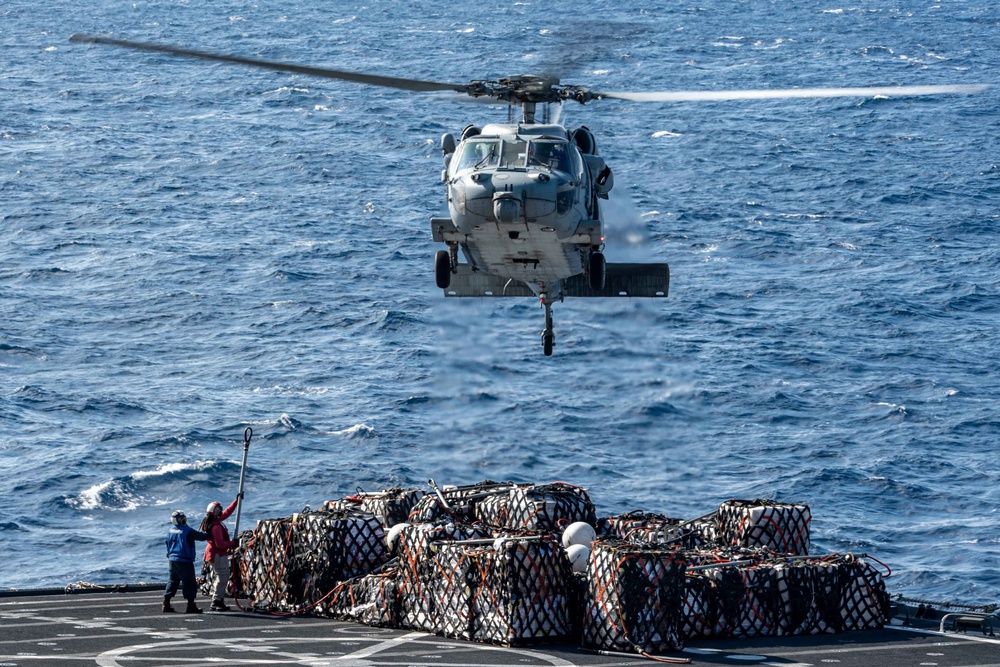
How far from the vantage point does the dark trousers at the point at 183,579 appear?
2816cm

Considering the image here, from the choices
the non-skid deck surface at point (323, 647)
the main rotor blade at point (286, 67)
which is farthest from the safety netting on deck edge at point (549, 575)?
the main rotor blade at point (286, 67)

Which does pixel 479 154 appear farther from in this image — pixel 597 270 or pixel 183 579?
pixel 183 579

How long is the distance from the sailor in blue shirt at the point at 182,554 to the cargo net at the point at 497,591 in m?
4.48

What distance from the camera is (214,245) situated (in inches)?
3750

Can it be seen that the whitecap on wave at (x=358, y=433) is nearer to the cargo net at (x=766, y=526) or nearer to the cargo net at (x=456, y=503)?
the cargo net at (x=456, y=503)

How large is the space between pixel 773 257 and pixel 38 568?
171 feet

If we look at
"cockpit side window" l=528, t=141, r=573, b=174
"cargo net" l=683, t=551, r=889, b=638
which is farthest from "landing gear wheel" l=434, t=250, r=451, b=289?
"cargo net" l=683, t=551, r=889, b=638

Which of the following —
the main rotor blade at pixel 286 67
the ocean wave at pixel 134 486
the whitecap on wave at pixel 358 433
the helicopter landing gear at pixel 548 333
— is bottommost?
the ocean wave at pixel 134 486

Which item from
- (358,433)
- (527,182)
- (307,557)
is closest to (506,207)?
(527,182)

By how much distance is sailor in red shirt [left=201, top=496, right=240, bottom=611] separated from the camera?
28.8m

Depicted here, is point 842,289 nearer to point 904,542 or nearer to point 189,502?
point 904,542

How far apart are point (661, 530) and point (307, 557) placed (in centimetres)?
732

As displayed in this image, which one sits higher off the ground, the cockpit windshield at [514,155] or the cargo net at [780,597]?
the cockpit windshield at [514,155]

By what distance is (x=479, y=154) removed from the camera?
96.6ft
